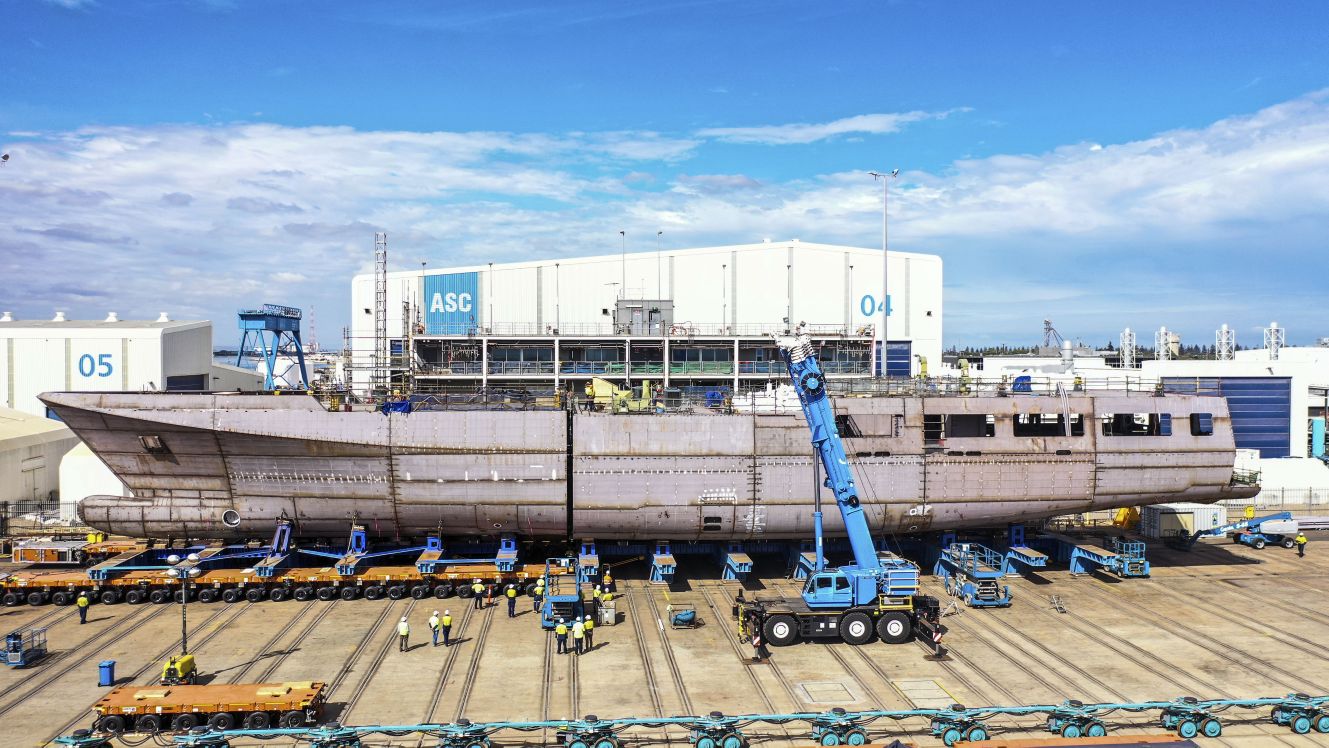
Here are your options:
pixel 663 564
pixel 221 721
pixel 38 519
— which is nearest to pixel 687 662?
pixel 663 564

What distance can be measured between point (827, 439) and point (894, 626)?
235 inches

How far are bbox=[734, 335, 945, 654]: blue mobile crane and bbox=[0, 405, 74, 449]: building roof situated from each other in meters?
39.7

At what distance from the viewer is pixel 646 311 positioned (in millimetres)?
58094

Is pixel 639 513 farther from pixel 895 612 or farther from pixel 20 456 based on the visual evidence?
pixel 20 456

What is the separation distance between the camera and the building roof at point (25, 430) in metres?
42.7

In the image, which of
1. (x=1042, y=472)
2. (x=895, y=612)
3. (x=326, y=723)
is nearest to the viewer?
(x=326, y=723)

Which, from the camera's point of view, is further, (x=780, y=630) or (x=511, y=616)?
(x=511, y=616)

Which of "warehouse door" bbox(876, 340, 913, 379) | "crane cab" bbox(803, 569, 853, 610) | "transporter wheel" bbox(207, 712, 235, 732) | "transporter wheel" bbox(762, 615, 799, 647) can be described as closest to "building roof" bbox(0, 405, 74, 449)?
"transporter wheel" bbox(207, 712, 235, 732)

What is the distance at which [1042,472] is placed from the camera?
33.5 meters

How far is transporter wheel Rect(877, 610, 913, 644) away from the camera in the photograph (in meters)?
25.2

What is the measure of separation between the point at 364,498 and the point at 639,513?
1032 centimetres

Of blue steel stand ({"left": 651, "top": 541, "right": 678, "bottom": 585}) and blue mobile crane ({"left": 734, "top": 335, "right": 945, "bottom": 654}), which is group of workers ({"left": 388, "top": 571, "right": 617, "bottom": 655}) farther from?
blue mobile crane ({"left": 734, "top": 335, "right": 945, "bottom": 654})

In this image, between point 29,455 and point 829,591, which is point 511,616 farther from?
point 29,455

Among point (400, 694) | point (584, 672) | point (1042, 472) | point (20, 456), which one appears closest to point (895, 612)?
point (584, 672)
